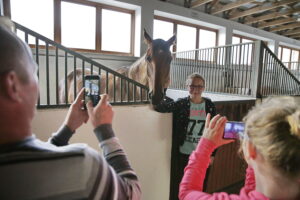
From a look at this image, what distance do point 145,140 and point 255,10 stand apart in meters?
5.68

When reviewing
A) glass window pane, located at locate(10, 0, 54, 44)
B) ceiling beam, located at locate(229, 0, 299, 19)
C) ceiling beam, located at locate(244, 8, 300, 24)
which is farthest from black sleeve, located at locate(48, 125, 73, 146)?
ceiling beam, located at locate(244, 8, 300, 24)

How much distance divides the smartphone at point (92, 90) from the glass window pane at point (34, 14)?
3244 millimetres

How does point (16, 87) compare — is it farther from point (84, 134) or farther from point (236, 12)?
point (236, 12)

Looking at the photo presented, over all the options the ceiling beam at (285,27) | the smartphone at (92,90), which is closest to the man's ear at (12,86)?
the smartphone at (92,90)

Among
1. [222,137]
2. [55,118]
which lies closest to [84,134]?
[55,118]

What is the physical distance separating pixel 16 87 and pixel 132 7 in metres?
A: 4.45

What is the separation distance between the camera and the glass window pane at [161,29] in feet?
16.4

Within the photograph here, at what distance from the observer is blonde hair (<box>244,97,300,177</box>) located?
1.55ft

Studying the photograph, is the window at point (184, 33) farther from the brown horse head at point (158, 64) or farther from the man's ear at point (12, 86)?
the man's ear at point (12, 86)

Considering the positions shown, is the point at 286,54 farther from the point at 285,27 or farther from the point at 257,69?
the point at 257,69

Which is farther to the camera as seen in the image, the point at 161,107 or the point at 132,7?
the point at 132,7

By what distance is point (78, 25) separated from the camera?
12.9 feet

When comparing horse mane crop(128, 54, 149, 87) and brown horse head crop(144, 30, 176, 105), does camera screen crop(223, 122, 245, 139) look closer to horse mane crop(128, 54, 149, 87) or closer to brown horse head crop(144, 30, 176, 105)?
brown horse head crop(144, 30, 176, 105)

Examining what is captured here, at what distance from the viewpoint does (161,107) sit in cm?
145
